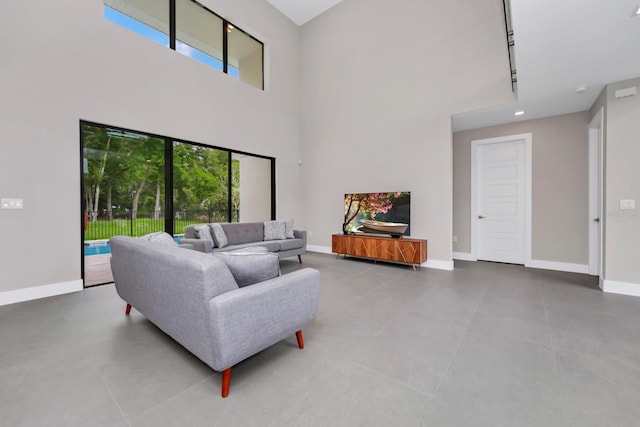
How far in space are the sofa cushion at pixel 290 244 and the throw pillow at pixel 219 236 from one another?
96 cm

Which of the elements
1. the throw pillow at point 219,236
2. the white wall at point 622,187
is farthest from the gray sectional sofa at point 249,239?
the white wall at point 622,187

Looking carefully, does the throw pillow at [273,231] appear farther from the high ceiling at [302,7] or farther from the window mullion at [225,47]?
the high ceiling at [302,7]

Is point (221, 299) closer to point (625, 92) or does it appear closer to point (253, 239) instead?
point (253, 239)

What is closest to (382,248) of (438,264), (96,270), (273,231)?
(438,264)

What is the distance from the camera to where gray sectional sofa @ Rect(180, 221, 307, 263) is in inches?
164

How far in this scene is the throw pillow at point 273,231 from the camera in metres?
5.05

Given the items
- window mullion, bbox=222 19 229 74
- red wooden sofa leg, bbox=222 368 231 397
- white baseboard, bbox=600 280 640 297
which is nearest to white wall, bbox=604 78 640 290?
white baseboard, bbox=600 280 640 297

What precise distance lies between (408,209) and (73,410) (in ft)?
15.1

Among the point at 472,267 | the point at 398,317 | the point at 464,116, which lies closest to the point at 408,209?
the point at 472,267

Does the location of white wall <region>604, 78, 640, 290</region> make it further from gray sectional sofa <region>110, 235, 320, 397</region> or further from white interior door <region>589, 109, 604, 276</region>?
gray sectional sofa <region>110, 235, 320, 397</region>

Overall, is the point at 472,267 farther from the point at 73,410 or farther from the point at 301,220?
the point at 73,410

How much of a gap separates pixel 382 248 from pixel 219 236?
2.87 meters

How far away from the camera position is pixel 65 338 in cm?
212

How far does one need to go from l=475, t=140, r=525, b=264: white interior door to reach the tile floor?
2.01m
